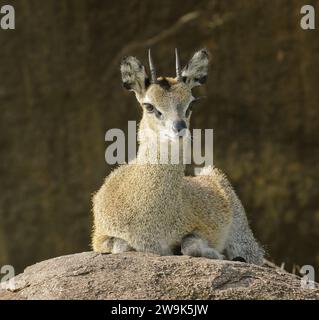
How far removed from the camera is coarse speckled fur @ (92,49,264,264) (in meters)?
13.8

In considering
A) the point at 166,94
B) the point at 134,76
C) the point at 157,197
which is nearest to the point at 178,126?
the point at 166,94

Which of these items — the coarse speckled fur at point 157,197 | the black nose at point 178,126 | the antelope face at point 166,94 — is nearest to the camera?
the black nose at point 178,126

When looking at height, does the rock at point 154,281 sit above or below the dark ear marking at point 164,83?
below

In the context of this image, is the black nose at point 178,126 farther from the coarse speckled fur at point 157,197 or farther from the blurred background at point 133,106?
the blurred background at point 133,106

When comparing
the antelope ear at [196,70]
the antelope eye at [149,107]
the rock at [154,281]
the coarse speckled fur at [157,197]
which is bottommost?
the rock at [154,281]

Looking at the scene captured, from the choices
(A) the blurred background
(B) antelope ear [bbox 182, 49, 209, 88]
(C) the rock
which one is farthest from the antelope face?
(A) the blurred background

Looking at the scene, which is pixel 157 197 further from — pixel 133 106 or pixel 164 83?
pixel 133 106

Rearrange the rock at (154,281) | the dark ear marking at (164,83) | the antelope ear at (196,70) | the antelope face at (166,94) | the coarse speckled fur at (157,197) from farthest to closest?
the antelope ear at (196,70) → the dark ear marking at (164,83) → the coarse speckled fur at (157,197) → the antelope face at (166,94) → the rock at (154,281)

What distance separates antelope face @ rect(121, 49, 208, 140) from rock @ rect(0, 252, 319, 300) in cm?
155

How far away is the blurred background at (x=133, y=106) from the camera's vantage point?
23000mm

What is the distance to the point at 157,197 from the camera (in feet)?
46.1

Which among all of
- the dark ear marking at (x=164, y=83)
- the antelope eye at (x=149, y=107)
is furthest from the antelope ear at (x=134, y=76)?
the antelope eye at (x=149, y=107)

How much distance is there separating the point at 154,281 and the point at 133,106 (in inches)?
427

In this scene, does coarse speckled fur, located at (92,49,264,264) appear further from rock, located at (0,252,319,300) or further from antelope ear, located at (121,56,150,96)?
rock, located at (0,252,319,300)
